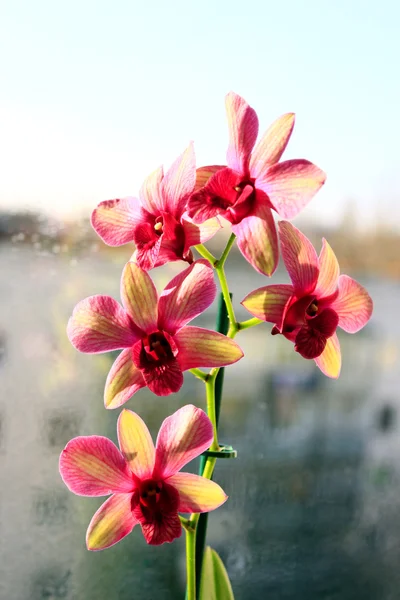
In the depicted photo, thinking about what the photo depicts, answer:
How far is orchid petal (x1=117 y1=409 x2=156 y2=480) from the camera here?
23.6 inches

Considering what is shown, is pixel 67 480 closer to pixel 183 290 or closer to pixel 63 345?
pixel 183 290

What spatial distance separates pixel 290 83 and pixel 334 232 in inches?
12.1

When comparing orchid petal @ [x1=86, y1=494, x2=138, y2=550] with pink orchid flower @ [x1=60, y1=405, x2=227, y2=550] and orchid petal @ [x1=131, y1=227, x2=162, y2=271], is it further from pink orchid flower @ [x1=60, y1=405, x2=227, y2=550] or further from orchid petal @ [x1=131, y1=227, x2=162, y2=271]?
orchid petal @ [x1=131, y1=227, x2=162, y2=271]

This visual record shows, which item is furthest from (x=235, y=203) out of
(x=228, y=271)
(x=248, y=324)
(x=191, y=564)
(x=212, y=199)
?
(x=228, y=271)

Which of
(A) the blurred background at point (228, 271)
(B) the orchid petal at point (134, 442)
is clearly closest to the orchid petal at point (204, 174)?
(B) the orchid petal at point (134, 442)

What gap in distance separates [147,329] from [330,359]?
184 mm

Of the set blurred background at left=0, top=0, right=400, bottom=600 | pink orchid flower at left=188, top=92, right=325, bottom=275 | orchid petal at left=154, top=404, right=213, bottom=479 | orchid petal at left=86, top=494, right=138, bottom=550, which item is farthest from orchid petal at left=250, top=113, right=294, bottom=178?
blurred background at left=0, top=0, right=400, bottom=600

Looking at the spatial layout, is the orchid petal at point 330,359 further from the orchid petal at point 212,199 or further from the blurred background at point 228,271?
the blurred background at point 228,271

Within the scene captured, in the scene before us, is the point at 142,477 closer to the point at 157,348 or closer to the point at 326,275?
the point at 157,348

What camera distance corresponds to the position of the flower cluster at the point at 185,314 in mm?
573

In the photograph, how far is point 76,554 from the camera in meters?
1.20

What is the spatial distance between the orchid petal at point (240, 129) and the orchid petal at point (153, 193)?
72mm

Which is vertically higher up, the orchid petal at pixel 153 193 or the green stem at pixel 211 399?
the orchid petal at pixel 153 193

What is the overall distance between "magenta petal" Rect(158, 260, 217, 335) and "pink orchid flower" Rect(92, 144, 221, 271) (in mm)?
33
